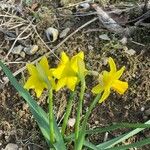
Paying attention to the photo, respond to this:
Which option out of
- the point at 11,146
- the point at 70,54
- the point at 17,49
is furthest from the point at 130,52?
the point at 11,146

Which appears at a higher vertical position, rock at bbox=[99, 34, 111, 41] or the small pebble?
the small pebble

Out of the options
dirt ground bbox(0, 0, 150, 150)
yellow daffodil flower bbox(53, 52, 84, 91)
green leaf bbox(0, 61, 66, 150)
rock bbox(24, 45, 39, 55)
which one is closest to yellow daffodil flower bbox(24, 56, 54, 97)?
yellow daffodil flower bbox(53, 52, 84, 91)

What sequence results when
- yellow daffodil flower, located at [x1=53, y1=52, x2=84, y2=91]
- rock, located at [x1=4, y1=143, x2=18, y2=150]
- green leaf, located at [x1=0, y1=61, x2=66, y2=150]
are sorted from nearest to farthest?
yellow daffodil flower, located at [x1=53, y1=52, x2=84, y2=91] < green leaf, located at [x1=0, y1=61, x2=66, y2=150] < rock, located at [x1=4, y1=143, x2=18, y2=150]

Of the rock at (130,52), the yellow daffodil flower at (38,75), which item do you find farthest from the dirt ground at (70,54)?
the yellow daffodil flower at (38,75)

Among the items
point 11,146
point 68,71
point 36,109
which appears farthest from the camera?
point 11,146

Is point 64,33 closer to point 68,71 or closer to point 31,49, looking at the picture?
point 31,49

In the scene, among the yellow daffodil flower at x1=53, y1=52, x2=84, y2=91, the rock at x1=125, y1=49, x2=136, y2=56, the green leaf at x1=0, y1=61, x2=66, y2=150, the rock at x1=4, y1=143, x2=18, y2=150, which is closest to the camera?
Answer: the yellow daffodil flower at x1=53, y1=52, x2=84, y2=91

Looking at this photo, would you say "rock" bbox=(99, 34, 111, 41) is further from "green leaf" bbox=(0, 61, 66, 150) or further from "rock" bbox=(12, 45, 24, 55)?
"green leaf" bbox=(0, 61, 66, 150)

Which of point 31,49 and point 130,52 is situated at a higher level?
point 31,49
